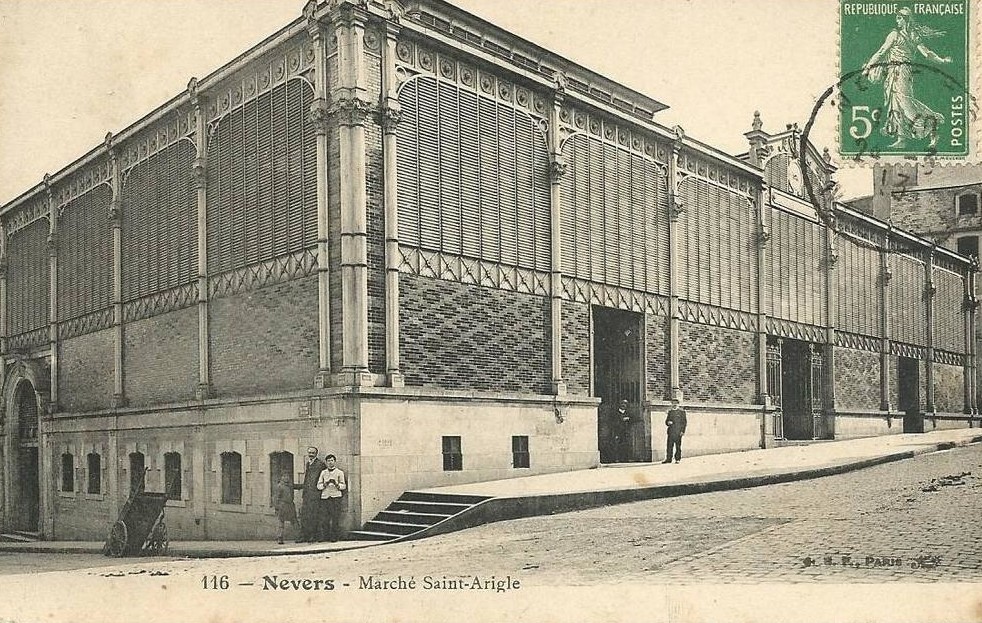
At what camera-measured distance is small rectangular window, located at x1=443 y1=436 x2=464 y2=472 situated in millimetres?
18406

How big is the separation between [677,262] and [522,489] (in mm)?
11387

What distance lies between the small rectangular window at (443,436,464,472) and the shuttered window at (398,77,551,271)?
391 cm

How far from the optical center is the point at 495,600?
440 inches

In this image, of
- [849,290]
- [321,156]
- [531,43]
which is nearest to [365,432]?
[321,156]

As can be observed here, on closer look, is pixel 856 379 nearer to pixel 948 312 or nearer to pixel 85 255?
pixel 948 312

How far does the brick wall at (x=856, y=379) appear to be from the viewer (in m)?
34.1

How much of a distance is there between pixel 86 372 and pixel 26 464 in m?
6.08

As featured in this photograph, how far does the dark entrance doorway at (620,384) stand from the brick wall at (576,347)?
6.11 feet

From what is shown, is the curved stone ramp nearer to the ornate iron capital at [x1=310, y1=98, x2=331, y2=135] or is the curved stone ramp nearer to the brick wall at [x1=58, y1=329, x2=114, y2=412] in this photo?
the ornate iron capital at [x1=310, y1=98, x2=331, y2=135]

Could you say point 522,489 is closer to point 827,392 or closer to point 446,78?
point 446,78

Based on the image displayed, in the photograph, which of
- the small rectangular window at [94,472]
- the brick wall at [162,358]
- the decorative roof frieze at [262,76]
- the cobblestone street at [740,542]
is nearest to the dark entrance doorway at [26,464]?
the small rectangular window at [94,472]

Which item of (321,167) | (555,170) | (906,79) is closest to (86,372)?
(321,167)

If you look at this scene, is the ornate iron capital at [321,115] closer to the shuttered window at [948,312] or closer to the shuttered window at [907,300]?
the shuttered window at [907,300]

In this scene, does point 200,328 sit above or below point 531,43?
below
